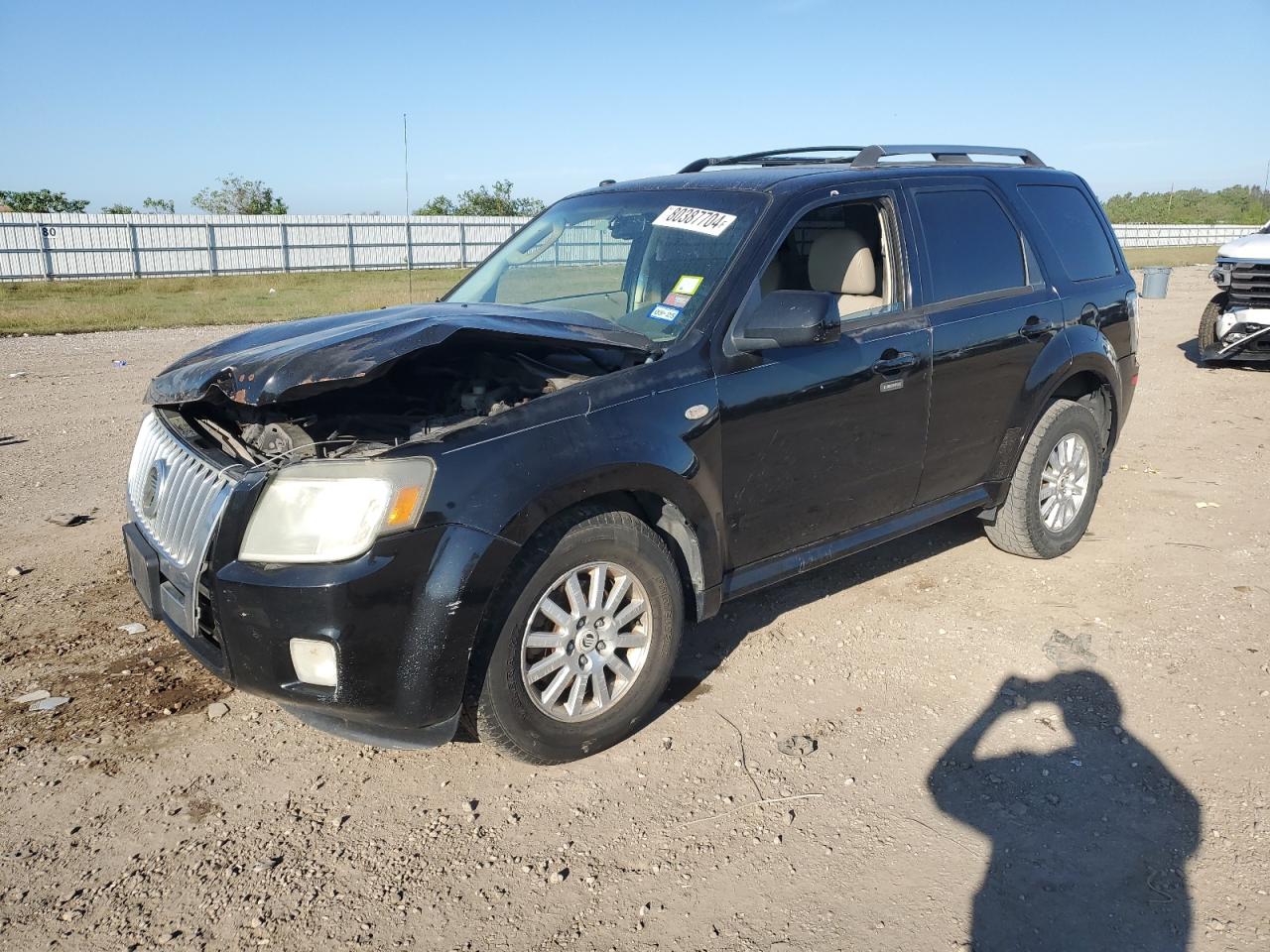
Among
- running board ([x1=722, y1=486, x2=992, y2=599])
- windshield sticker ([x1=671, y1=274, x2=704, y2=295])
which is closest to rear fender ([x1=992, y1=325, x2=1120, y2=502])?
running board ([x1=722, y1=486, x2=992, y2=599])

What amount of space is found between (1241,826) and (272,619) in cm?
309

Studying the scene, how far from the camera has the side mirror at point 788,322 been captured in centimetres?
365

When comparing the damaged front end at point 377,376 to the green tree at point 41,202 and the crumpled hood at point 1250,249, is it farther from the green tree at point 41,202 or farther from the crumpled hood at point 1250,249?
the green tree at point 41,202

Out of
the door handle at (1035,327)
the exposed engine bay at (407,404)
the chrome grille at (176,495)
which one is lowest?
the chrome grille at (176,495)

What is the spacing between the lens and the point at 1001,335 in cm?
483

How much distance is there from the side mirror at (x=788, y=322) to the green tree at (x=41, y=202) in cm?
5189

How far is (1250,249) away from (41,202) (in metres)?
52.3

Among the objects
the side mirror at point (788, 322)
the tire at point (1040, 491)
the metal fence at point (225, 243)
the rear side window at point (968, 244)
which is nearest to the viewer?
the side mirror at point (788, 322)

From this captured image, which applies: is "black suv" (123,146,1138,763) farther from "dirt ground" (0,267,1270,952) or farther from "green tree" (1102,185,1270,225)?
"green tree" (1102,185,1270,225)

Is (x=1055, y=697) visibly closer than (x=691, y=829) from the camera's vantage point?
No

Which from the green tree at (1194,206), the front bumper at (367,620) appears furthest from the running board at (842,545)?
the green tree at (1194,206)

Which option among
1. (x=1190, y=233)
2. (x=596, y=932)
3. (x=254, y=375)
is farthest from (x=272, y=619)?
(x=1190, y=233)

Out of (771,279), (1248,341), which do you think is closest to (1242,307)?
(1248,341)

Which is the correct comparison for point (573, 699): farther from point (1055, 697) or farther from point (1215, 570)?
point (1215, 570)
